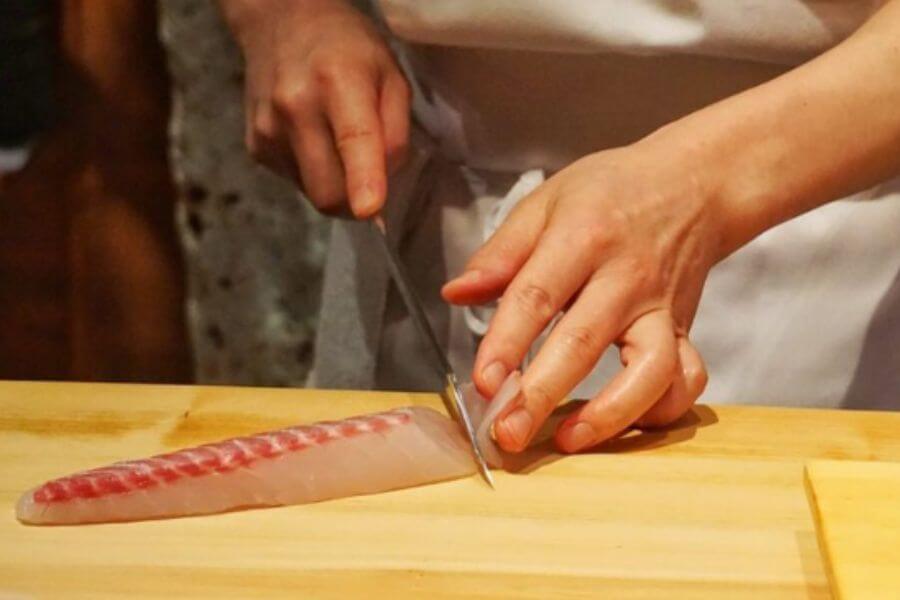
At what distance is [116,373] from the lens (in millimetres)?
1843

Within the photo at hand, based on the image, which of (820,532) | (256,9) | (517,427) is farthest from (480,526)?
(256,9)

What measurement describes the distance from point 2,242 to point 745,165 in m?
1.17

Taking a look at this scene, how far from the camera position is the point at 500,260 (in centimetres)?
88

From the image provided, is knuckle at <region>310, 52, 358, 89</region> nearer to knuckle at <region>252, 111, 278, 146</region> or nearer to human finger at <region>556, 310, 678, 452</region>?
knuckle at <region>252, 111, 278, 146</region>

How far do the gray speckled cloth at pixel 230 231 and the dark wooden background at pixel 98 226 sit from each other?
0.09ft

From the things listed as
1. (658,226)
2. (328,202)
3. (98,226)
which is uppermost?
(658,226)


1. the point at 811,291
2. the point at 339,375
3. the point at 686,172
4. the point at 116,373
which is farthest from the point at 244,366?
the point at 686,172

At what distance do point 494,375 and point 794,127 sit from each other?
0.29 metres

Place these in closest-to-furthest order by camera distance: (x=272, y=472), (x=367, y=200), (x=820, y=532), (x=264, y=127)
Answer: (x=820, y=532)
(x=272, y=472)
(x=367, y=200)
(x=264, y=127)

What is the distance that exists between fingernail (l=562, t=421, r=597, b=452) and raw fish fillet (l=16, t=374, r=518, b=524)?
0.05 m

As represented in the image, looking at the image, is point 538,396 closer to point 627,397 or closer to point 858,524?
point 627,397

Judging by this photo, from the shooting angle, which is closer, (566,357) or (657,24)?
(566,357)

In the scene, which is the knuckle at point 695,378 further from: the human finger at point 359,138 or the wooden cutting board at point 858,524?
the human finger at point 359,138

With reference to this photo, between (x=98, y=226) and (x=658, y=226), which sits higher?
(x=658, y=226)
